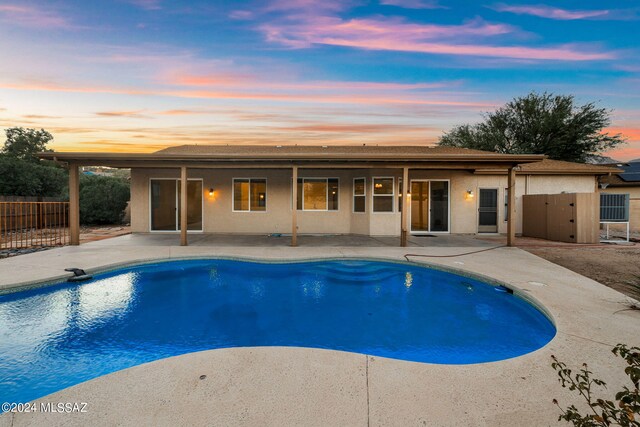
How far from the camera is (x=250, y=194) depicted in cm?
1166

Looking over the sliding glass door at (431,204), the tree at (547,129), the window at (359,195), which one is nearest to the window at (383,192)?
the window at (359,195)

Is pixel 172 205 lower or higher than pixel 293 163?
lower

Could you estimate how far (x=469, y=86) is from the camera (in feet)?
44.2

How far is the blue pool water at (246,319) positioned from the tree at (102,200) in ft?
30.1

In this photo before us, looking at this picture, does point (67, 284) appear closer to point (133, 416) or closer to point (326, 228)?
point (133, 416)

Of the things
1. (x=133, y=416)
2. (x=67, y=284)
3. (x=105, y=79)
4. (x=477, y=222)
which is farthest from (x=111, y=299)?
(x=477, y=222)

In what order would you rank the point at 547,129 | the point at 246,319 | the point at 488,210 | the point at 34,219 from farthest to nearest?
the point at 547,129 → the point at 34,219 → the point at 488,210 → the point at 246,319

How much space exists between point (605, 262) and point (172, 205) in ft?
43.5

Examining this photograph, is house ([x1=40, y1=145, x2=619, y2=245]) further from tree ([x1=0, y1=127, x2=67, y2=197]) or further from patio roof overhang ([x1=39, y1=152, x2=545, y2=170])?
tree ([x1=0, y1=127, x2=67, y2=197])

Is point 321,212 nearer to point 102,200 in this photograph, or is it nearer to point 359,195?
point 359,195

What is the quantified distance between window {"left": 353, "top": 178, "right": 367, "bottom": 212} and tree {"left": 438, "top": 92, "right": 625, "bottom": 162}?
1725 centimetres

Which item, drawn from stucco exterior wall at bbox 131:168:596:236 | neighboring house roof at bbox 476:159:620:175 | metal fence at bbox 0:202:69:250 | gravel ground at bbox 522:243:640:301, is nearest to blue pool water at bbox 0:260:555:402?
gravel ground at bbox 522:243:640:301

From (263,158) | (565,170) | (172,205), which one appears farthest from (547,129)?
(172,205)

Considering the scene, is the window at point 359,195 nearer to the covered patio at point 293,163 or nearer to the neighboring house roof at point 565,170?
the covered patio at point 293,163
